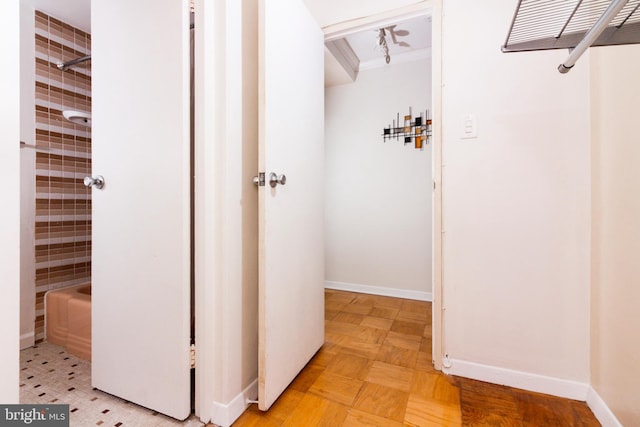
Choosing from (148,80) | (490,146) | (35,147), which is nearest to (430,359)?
(490,146)

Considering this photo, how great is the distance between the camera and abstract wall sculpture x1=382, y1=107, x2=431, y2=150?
108 inches

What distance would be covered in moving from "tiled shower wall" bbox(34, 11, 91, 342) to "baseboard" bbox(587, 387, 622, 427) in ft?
10.2

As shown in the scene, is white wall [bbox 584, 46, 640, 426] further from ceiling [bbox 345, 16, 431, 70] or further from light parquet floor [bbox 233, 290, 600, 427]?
ceiling [bbox 345, 16, 431, 70]

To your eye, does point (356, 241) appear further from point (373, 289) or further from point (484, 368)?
point (484, 368)

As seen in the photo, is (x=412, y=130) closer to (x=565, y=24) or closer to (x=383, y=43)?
(x=383, y=43)

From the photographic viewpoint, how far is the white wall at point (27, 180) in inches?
72.7

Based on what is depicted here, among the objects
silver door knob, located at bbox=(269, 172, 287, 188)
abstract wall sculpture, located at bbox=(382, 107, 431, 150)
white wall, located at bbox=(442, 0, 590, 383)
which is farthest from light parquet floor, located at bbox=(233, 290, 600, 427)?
abstract wall sculpture, located at bbox=(382, 107, 431, 150)

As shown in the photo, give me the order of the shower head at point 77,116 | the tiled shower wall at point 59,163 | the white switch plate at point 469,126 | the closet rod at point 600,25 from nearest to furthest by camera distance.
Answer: the closet rod at point 600,25, the white switch plate at point 469,126, the shower head at point 77,116, the tiled shower wall at point 59,163

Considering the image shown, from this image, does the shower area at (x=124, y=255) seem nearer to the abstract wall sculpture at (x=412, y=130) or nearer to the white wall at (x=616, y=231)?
the white wall at (x=616, y=231)

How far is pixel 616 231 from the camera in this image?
1108mm

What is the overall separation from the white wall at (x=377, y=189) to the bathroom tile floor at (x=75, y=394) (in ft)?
7.11

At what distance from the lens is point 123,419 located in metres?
1.21

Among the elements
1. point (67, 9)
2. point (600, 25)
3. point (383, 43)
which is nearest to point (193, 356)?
point (600, 25)

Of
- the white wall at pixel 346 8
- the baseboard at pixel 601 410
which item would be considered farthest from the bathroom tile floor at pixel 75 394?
the white wall at pixel 346 8
